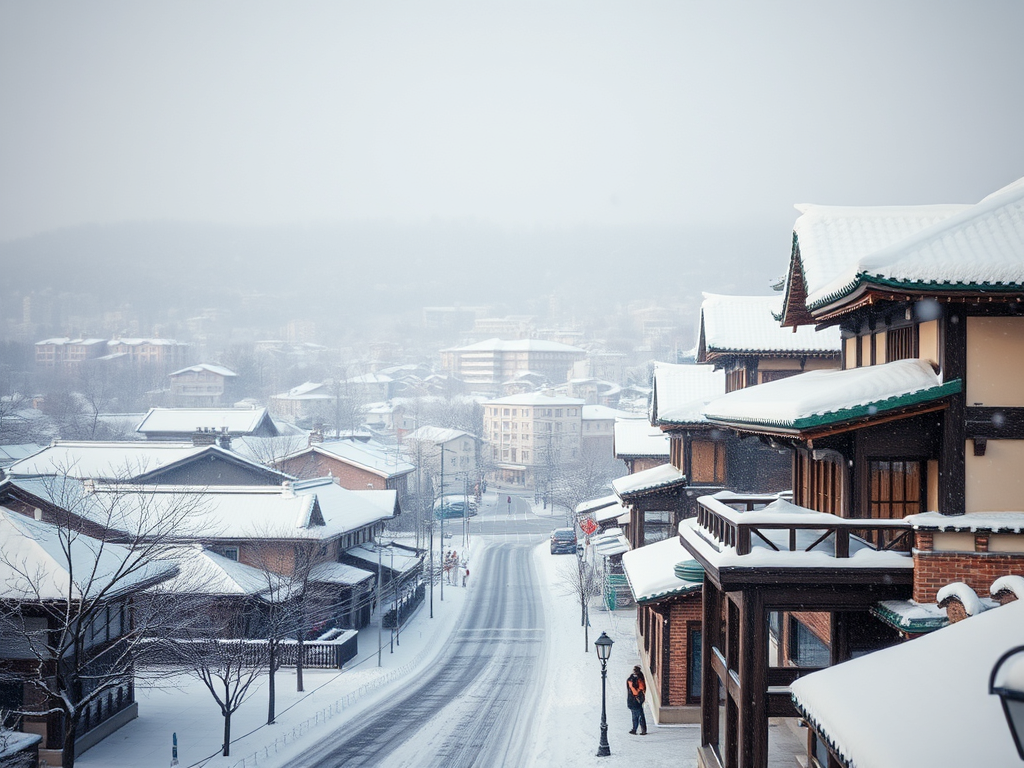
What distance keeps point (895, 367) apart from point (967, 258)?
202cm

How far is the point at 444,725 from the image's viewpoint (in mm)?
25344

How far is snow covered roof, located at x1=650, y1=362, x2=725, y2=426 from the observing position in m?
29.2

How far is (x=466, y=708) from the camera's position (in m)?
27.4

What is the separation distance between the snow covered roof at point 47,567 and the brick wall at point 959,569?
15989 millimetres

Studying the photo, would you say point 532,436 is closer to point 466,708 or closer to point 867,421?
point 466,708

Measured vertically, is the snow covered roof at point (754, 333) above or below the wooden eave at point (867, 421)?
above

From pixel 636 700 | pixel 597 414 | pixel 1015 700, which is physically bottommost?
pixel 636 700

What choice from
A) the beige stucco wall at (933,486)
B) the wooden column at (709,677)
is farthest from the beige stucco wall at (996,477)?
the wooden column at (709,677)

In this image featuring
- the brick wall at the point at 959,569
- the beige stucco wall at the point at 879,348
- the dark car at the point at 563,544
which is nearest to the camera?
the brick wall at the point at 959,569

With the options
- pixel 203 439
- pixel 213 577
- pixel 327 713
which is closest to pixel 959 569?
pixel 327 713

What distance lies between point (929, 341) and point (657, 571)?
40.7 feet

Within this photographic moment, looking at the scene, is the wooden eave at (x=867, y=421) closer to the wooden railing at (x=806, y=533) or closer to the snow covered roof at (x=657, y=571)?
the wooden railing at (x=806, y=533)

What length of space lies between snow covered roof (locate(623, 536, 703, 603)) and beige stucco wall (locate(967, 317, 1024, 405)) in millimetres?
7464

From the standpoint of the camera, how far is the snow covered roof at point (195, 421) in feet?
242
